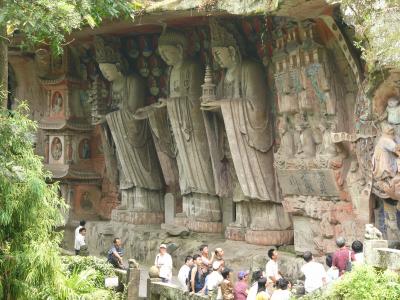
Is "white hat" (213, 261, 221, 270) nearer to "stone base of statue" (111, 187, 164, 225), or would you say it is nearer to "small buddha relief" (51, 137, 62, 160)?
"stone base of statue" (111, 187, 164, 225)

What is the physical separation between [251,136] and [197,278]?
435 centimetres

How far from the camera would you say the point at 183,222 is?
17078 millimetres

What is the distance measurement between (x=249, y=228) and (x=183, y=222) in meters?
2.41

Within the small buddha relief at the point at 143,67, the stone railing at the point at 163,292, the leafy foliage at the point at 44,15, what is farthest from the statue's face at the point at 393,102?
the small buddha relief at the point at 143,67

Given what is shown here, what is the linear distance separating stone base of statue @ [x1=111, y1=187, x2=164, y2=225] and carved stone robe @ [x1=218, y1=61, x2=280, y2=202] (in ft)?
14.4

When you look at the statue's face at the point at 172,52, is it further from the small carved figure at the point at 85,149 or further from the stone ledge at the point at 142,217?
the small carved figure at the point at 85,149

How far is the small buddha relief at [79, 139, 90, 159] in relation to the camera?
2116 centimetres

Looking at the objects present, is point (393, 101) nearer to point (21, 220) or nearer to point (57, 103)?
point (21, 220)

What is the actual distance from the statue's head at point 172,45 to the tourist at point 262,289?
8459mm

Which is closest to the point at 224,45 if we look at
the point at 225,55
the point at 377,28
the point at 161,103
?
the point at 225,55

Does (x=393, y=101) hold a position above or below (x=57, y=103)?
below

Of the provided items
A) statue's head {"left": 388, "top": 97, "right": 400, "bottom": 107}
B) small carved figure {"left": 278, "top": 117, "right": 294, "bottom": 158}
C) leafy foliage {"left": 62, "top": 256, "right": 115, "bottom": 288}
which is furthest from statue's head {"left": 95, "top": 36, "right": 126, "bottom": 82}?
statue's head {"left": 388, "top": 97, "right": 400, "bottom": 107}

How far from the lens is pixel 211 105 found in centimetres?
1516

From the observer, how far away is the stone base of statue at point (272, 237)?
14.6m
